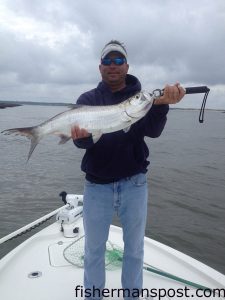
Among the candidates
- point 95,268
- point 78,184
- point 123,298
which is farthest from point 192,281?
point 78,184

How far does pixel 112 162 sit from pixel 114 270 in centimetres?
204

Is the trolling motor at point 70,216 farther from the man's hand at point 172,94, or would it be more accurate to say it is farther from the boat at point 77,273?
the man's hand at point 172,94

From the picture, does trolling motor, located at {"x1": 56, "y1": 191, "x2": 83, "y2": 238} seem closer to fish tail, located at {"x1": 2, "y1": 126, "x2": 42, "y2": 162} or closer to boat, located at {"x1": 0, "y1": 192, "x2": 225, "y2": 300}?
boat, located at {"x1": 0, "y1": 192, "x2": 225, "y2": 300}

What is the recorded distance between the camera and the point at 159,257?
5.54 metres

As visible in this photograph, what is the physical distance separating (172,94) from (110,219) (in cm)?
166

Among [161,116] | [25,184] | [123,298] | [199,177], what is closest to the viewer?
[161,116]

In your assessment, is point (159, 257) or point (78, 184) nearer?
point (159, 257)

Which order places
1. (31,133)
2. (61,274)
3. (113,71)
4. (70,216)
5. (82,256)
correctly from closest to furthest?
(113,71) → (31,133) → (61,274) → (82,256) → (70,216)

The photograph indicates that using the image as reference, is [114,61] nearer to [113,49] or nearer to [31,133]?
[113,49]

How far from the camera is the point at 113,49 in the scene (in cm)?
395

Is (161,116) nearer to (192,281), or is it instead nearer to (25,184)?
(192,281)

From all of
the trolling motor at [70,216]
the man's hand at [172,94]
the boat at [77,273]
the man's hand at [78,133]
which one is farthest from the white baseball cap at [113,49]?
the trolling motor at [70,216]

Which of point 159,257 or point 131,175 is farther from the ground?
A: point 131,175

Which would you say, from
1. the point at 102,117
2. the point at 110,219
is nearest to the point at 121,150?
the point at 102,117
